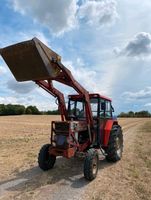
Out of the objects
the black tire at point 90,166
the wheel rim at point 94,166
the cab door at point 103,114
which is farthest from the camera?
the cab door at point 103,114

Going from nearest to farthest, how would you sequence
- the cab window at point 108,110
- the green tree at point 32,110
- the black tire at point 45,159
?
the black tire at point 45,159 < the cab window at point 108,110 < the green tree at point 32,110

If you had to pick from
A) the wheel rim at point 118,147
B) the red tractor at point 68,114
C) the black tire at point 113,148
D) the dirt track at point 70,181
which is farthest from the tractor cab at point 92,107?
the dirt track at point 70,181

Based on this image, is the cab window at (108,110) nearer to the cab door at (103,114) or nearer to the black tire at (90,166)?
the cab door at (103,114)

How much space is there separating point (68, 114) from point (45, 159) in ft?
6.29

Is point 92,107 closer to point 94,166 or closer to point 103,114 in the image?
point 103,114

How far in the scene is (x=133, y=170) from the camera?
27.3ft

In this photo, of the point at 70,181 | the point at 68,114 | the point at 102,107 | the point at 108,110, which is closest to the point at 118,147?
the point at 108,110

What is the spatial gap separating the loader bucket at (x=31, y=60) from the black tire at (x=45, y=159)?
234 cm

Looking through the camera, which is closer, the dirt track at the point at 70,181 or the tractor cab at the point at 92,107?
the dirt track at the point at 70,181

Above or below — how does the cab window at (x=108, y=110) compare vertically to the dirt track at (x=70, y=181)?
above

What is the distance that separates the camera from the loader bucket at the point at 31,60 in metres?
6.83

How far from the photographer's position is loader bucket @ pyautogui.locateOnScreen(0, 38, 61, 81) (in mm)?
6832

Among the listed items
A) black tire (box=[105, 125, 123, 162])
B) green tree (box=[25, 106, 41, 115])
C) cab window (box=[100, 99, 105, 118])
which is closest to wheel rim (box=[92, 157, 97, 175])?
black tire (box=[105, 125, 123, 162])

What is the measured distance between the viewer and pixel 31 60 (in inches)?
277
